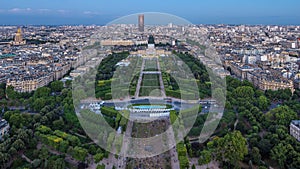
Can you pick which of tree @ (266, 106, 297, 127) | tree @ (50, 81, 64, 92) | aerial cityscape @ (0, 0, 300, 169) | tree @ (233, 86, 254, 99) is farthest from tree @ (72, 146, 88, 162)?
tree @ (233, 86, 254, 99)

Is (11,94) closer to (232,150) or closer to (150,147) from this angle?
(150,147)

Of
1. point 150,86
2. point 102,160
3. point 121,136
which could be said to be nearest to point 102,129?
point 121,136

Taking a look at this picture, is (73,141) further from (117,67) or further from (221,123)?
(117,67)

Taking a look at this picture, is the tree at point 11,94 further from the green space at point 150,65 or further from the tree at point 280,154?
the tree at point 280,154

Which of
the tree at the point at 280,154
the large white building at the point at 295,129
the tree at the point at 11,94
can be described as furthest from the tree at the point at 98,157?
the tree at the point at 11,94

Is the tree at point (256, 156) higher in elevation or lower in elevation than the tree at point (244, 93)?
lower

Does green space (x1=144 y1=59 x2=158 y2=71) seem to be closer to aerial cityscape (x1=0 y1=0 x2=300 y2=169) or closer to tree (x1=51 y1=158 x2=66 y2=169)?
aerial cityscape (x1=0 y1=0 x2=300 y2=169)

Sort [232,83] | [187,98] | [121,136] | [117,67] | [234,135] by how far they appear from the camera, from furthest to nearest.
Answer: [117,67]
[232,83]
[187,98]
[121,136]
[234,135]

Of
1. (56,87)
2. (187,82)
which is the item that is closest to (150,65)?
(187,82)
